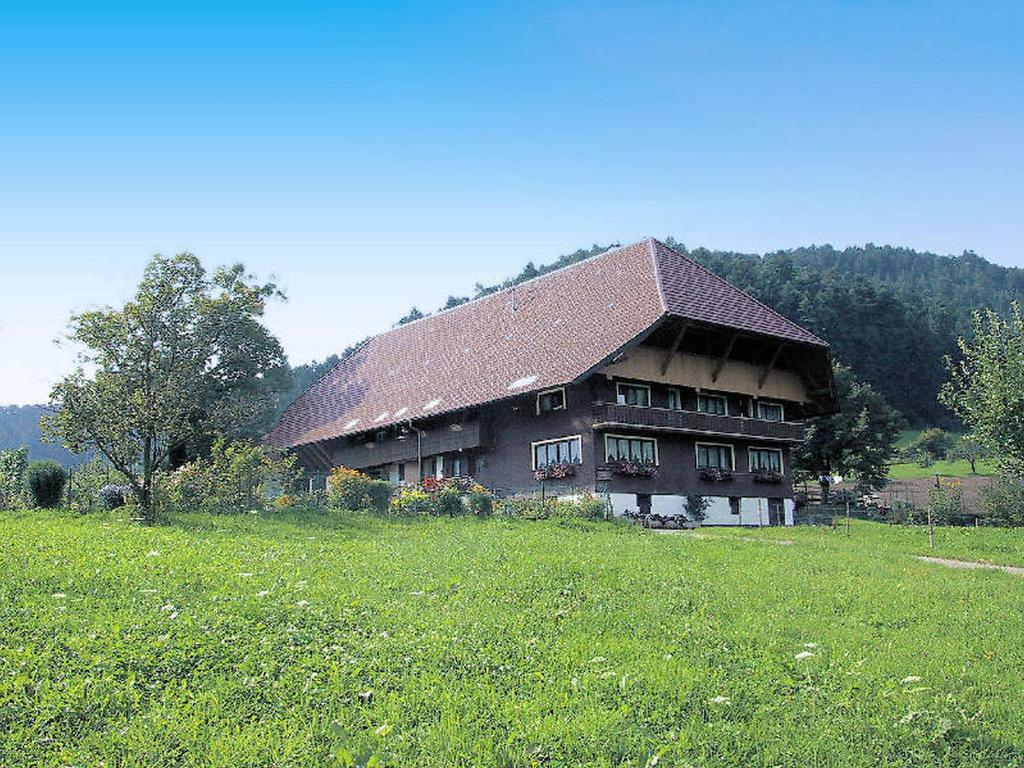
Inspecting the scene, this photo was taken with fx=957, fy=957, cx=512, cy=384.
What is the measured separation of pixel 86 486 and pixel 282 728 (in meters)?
20.8

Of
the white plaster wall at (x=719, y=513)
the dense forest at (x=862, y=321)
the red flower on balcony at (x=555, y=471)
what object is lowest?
the white plaster wall at (x=719, y=513)

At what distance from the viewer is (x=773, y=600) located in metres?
14.3

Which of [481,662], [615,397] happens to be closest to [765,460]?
[615,397]

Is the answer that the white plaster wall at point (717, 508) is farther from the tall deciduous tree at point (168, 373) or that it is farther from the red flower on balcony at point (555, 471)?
the tall deciduous tree at point (168, 373)

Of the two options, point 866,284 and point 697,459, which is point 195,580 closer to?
point 697,459

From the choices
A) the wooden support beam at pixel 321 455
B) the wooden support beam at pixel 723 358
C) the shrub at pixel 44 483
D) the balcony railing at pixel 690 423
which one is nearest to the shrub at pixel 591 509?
the balcony railing at pixel 690 423

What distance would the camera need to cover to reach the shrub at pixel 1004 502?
3541 cm

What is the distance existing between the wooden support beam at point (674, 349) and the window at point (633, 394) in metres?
1.02

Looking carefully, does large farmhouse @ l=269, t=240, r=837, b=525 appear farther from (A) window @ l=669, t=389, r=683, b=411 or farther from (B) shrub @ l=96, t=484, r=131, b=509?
(B) shrub @ l=96, t=484, r=131, b=509

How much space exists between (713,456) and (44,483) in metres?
24.3

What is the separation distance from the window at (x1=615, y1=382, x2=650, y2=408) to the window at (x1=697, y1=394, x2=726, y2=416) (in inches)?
116

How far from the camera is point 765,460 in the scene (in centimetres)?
4066

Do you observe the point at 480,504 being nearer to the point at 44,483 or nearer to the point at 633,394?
the point at 633,394

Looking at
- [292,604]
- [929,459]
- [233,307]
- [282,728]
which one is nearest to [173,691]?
[282,728]
